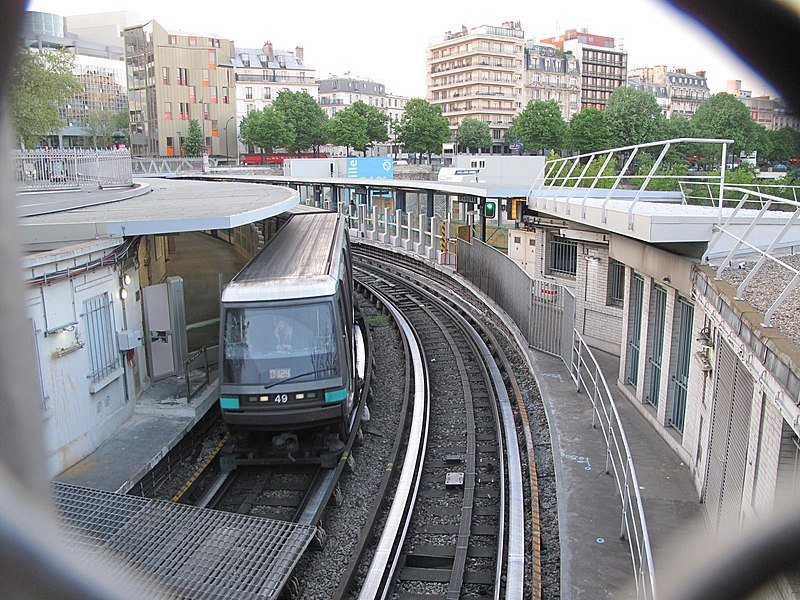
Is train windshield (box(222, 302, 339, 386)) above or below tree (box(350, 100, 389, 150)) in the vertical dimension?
below

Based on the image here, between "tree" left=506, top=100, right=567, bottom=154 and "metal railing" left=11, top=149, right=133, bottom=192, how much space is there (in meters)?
56.1

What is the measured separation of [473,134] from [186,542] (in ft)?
273

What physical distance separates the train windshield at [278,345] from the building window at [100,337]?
174 centimetres

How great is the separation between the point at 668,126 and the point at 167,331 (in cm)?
5826

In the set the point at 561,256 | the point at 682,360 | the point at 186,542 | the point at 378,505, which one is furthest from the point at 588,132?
the point at 186,542

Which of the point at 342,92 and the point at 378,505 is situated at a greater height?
the point at 342,92

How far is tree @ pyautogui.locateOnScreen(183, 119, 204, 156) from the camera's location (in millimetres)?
65312

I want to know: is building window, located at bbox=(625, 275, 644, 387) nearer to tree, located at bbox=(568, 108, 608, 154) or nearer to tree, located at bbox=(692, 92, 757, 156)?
tree, located at bbox=(692, 92, 757, 156)

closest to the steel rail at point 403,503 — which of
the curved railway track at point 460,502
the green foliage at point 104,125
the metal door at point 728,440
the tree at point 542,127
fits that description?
the curved railway track at point 460,502

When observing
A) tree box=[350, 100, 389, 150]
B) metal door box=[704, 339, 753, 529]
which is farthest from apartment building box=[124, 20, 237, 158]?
metal door box=[704, 339, 753, 529]

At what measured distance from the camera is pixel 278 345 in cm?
937

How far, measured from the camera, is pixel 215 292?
18969 mm

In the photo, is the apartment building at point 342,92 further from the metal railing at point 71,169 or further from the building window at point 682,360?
the building window at point 682,360

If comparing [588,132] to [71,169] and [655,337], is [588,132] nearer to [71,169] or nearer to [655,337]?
[71,169]
